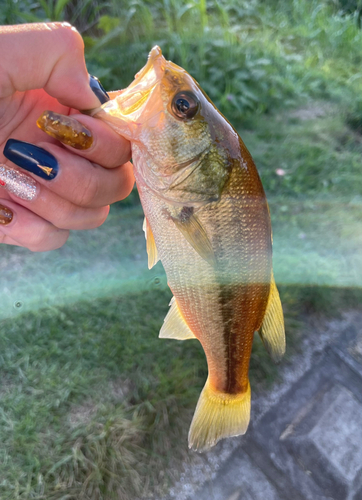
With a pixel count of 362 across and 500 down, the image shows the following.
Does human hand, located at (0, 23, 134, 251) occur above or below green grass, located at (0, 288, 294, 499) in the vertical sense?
above

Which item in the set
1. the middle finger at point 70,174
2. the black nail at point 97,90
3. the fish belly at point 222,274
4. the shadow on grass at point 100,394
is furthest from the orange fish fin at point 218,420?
the black nail at point 97,90

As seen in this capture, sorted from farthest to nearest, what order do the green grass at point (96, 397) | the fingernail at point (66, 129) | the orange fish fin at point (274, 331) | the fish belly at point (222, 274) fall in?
the green grass at point (96, 397), the orange fish fin at point (274, 331), the fish belly at point (222, 274), the fingernail at point (66, 129)

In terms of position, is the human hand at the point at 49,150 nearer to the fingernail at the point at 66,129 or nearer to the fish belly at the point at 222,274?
the fingernail at the point at 66,129

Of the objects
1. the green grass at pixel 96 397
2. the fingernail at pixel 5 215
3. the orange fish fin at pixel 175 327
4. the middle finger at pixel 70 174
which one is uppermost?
the middle finger at pixel 70 174

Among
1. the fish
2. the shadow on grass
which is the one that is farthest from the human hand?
the shadow on grass

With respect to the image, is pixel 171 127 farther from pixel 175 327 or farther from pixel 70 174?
pixel 175 327

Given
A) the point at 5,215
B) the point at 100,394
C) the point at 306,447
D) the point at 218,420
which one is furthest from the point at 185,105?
the point at 306,447

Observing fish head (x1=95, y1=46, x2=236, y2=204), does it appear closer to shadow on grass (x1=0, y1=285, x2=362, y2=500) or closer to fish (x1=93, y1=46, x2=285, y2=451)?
fish (x1=93, y1=46, x2=285, y2=451)

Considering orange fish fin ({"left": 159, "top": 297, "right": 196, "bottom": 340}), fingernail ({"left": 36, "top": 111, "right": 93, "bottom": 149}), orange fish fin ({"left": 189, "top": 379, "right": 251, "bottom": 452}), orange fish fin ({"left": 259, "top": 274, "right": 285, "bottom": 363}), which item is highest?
fingernail ({"left": 36, "top": 111, "right": 93, "bottom": 149})

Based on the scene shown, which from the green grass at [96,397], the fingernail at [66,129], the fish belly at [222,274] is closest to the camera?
the fingernail at [66,129]
